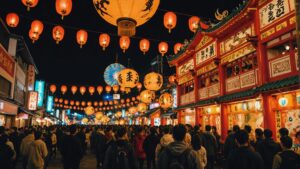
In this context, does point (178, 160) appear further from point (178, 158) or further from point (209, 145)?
point (209, 145)

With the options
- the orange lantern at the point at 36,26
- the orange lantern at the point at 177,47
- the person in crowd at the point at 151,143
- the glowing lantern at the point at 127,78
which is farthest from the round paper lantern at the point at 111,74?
the person in crowd at the point at 151,143

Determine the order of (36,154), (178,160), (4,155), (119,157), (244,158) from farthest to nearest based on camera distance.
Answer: (36,154) < (4,155) < (119,157) < (244,158) < (178,160)

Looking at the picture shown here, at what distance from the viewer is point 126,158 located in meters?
5.43

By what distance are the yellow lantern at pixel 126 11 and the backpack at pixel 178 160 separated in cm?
545

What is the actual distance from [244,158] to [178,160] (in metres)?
1.34

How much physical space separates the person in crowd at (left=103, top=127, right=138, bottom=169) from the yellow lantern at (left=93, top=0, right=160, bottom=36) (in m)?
4.21

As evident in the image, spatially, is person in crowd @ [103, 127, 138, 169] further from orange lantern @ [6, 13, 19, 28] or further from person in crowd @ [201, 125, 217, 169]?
orange lantern @ [6, 13, 19, 28]

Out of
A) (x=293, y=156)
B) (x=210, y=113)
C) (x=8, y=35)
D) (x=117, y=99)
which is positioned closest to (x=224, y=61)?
(x=210, y=113)

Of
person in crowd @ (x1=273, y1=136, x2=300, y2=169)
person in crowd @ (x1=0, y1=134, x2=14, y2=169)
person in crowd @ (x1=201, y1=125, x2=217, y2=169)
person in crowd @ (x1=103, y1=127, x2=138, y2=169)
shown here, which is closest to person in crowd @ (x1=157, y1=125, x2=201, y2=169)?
person in crowd @ (x1=103, y1=127, x2=138, y2=169)

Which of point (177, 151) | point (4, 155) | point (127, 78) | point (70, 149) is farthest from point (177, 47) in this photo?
point (177, 151)

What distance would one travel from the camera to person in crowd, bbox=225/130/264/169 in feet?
14.4

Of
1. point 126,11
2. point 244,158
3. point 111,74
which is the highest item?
point 111,74

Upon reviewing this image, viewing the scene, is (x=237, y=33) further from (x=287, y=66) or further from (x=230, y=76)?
(x=287, y=66)

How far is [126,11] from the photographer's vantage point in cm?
820
